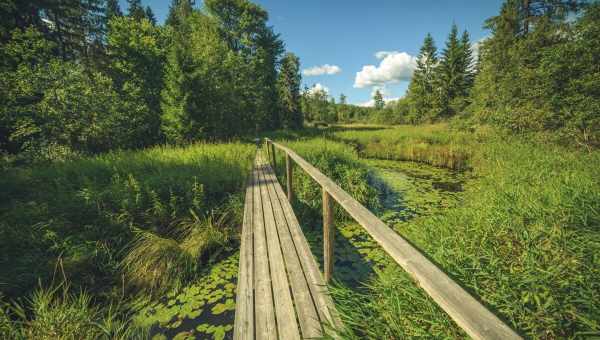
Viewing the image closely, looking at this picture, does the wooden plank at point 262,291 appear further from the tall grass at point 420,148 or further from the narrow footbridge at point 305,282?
the tall grass at point 420,148

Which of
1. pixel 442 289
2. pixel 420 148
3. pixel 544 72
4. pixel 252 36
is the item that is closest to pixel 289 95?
pixel 252 36

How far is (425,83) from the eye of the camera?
3609 centimetres

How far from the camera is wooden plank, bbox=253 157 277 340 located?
5.40 feet

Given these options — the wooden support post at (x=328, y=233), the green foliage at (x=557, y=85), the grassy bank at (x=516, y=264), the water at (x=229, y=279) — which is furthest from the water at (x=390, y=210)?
the green foliage at (x=557, y=85)

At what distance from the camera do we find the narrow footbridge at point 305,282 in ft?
2.19

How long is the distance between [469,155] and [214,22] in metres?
23.7

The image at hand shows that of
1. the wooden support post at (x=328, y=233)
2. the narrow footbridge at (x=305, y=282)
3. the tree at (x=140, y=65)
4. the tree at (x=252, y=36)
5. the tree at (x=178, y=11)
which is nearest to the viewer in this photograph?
the narrow footbridge at (x=305, y=282)

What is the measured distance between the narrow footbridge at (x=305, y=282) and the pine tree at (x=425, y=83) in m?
39.6

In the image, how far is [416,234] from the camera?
3373mm

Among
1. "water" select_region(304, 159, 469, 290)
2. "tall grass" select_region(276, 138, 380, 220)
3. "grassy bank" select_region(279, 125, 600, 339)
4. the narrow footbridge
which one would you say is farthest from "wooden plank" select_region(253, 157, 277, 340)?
"tall grass" select_region(276, 138, 380, 220)

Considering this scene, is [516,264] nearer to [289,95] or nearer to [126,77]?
[126,77]

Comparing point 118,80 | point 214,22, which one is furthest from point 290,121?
point 118,80

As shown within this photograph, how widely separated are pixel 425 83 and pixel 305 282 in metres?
42.9

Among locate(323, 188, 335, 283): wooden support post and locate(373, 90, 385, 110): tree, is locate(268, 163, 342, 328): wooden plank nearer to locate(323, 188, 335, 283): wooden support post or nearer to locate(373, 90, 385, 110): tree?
A: locate(323, 188, 335, 283): wooden support post
